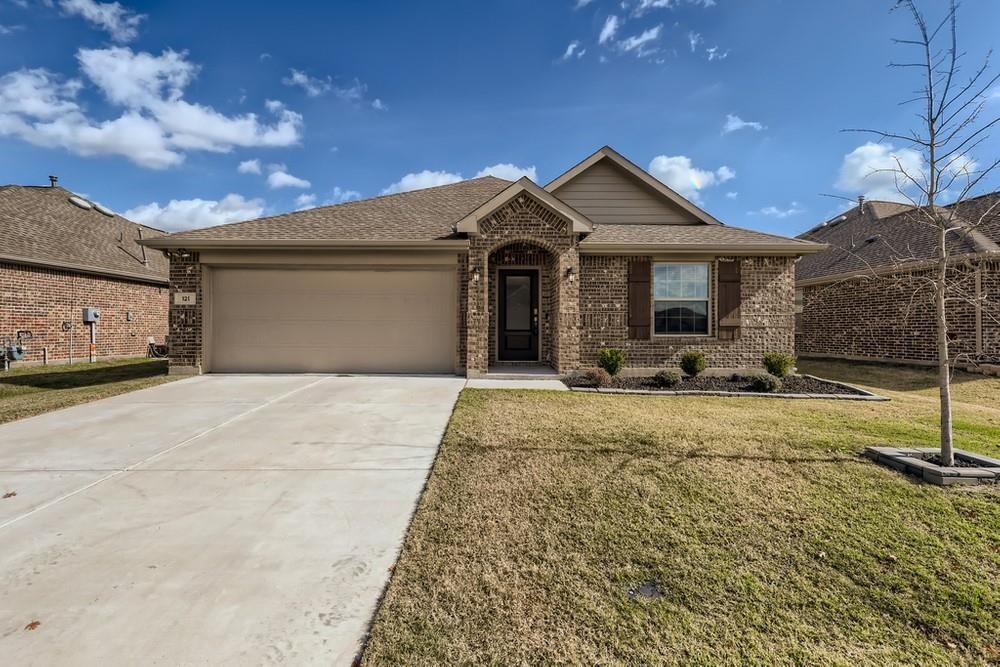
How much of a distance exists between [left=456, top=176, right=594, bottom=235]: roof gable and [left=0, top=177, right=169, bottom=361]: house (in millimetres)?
11342

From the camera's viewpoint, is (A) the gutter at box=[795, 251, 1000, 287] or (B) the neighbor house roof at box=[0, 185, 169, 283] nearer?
(A) the gutter at box=[795, 251, 1000, 287]

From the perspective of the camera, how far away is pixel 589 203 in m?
11.4

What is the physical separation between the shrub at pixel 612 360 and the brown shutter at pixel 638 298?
1069 millimetres

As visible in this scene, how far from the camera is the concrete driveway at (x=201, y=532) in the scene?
1.98 metres

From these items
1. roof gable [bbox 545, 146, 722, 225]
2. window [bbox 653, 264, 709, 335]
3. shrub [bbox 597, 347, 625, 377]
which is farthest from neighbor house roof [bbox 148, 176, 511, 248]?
window [bbox 653, 264, 709, 335]

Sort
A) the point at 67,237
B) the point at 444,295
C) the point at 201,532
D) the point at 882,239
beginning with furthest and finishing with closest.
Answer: the point at 67,237 → the point at 882,239 → the point at 444,295 → the point at 201,532

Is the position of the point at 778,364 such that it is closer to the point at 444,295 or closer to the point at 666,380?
the point at 666,380

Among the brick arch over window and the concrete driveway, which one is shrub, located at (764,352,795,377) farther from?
the concrete driveway

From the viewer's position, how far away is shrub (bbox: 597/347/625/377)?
28.0 ft

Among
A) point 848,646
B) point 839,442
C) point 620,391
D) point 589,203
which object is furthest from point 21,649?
→ point 589,203

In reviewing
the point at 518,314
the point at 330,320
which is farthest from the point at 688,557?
the point at 330,320

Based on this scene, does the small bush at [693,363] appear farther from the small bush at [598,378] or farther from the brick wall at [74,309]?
the brick wall at [74,309]

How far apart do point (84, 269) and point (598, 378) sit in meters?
15.2

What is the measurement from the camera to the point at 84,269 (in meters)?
12.3
